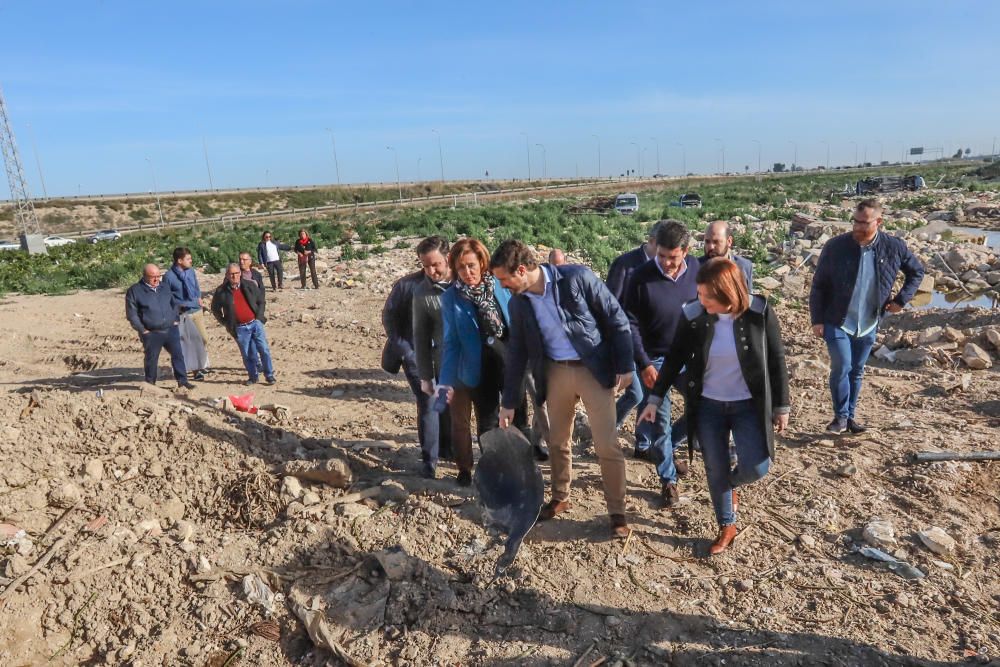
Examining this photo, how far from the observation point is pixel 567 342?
3.46 meters

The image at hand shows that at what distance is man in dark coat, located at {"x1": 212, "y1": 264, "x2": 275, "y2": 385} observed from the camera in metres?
7.27

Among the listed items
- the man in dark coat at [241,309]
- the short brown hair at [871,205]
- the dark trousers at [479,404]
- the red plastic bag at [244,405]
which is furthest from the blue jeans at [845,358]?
the man in dark coat at [241,309]

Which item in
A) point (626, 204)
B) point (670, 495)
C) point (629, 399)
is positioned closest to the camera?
point (670, 495)

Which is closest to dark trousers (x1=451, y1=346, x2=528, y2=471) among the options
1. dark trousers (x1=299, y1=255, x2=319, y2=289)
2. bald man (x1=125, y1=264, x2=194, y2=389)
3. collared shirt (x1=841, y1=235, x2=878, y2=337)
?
collared shirt (x1=841, y1=235, x2=878, y2=337)

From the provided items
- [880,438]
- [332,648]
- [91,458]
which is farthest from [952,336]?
[91,458]

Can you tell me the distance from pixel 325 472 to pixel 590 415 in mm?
1871

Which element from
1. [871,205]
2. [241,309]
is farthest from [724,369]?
[241,309]

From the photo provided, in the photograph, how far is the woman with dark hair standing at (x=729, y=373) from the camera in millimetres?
3207

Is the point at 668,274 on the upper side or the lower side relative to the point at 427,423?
upper

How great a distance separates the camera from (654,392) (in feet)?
11.9

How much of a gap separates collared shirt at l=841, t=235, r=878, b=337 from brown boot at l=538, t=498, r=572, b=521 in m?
2.52

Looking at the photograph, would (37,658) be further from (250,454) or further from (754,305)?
(754,305)

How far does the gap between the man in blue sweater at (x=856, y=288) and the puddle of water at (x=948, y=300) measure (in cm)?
788

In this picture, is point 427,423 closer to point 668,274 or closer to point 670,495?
point 670,495
